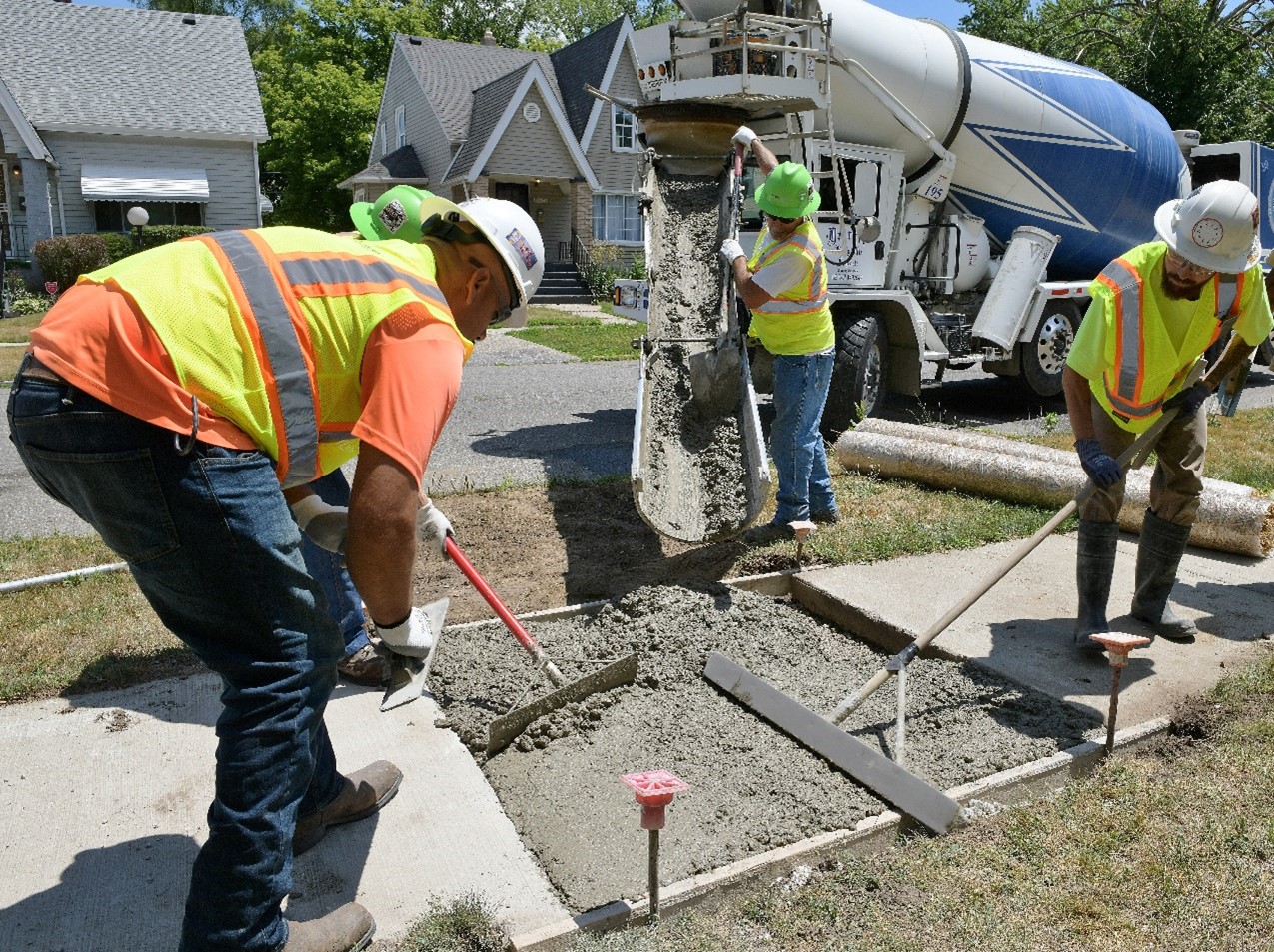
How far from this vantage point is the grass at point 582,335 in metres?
14.5

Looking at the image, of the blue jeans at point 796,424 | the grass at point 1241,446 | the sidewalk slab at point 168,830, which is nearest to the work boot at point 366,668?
the sidewalk slab at point 168,830

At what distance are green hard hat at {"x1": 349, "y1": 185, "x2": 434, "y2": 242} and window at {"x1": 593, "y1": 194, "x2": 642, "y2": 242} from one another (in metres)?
21.2

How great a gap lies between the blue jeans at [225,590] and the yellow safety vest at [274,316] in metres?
0.12

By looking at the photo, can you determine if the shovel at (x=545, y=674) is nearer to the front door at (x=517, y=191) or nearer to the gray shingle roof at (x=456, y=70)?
the front door at (x=517, y=191)

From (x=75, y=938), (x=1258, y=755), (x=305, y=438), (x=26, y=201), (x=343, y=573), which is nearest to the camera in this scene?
(x=305, y=438)

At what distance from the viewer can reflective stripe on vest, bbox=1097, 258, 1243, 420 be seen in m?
4.01

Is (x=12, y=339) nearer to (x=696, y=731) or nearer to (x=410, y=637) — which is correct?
(x=696, y=731)

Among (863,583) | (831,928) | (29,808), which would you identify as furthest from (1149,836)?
(29,808)

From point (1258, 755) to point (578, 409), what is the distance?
7.54m

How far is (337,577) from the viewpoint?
3664mm

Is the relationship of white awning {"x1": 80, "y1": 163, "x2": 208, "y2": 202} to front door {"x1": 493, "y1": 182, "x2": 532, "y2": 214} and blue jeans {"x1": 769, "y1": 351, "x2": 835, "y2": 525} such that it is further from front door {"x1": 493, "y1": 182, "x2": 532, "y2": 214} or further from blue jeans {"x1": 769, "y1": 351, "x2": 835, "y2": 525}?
blue jeans {"x1": 769, "y1": 351, "x2": 835, "y2": 525}

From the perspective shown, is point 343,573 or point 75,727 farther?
point 343,573

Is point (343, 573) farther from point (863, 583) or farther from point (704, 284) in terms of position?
point (704, 284)

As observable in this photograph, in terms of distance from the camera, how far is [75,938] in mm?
2467
